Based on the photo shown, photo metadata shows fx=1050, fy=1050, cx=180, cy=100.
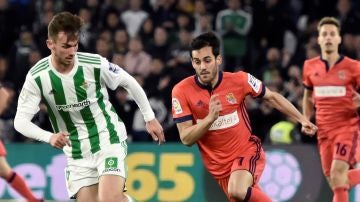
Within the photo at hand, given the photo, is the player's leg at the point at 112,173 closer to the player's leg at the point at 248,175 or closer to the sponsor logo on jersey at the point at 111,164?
the sponsor logo on jersey at the point at 111,164

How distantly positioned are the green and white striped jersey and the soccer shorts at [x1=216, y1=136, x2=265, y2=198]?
87cm

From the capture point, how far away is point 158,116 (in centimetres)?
1339

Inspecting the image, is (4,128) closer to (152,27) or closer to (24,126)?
(152,27)

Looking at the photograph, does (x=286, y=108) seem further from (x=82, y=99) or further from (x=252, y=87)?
(x=82, y=99)

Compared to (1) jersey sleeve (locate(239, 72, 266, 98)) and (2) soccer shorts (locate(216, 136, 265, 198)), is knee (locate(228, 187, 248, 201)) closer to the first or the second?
(2) soccer shorts (locate(216, 136, 265, 198))

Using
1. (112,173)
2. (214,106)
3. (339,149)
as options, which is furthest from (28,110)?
(339,149)

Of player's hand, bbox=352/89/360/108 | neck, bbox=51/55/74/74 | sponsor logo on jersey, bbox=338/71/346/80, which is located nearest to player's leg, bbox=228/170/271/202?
neck, bbox=51/55/74/74

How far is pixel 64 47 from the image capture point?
8188 millimetres

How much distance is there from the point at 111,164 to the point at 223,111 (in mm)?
1058

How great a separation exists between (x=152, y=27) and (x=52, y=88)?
6.58 m

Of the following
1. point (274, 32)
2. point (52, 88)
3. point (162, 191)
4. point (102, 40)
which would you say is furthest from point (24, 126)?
point (274, 32)

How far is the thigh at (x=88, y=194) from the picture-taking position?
8.55 m

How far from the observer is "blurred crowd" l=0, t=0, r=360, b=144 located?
13.3 m

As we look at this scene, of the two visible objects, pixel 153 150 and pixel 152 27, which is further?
pixel 152 27
